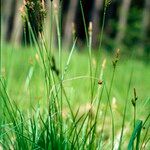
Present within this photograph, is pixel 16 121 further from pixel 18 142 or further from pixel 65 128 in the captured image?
pixel 65 128

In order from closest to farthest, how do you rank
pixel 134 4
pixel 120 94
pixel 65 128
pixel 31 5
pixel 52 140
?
pixel 31 5
pixel 52 140
pixel 65 128
pixel 120 94
pixel 134 4

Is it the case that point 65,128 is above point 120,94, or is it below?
above

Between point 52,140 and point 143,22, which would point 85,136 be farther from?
point 143,22

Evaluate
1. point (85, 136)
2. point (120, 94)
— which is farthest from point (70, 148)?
point (120, 94)

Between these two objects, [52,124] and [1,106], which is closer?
[52,124]

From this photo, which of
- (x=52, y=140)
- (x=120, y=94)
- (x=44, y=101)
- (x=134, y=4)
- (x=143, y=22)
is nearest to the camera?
(x=52, y=140)

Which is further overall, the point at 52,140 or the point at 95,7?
the point at 95,7

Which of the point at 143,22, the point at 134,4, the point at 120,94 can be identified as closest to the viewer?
the point at 120,94

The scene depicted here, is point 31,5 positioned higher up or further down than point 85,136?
higher up

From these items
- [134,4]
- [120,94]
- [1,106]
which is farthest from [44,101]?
[134,4]
